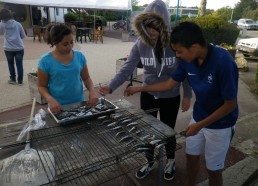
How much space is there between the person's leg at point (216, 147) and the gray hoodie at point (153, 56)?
31.0 inches

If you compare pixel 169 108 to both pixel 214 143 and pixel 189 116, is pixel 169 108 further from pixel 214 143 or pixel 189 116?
pixel 189 116

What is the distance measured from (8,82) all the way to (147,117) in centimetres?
607

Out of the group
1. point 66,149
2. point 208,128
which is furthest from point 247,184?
point 66,149

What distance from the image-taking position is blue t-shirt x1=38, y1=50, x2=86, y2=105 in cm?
274

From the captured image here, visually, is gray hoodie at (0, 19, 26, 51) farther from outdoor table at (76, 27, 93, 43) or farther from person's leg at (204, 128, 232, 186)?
outdoor table at (76, 27, 93, 43)

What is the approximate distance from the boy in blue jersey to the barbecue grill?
1.18 feet

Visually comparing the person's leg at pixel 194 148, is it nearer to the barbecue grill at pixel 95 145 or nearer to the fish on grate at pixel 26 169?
the barbecue grill at pixel 95 145

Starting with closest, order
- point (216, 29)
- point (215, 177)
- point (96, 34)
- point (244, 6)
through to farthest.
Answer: point (215, 177) < point (216, 29) < point (96, 34) < point (244, 6)

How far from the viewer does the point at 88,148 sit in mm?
2100

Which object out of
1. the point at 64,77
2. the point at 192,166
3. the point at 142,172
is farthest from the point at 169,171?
the point at 64,77

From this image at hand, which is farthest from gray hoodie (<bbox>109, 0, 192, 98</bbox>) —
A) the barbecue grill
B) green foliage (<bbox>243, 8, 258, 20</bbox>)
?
green foliage (<bbox>243, 8, 258, 20</bbox>)

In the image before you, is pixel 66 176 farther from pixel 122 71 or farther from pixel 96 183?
pixel 122 71

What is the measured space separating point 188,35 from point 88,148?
1.19 m

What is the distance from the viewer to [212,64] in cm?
A: 208
